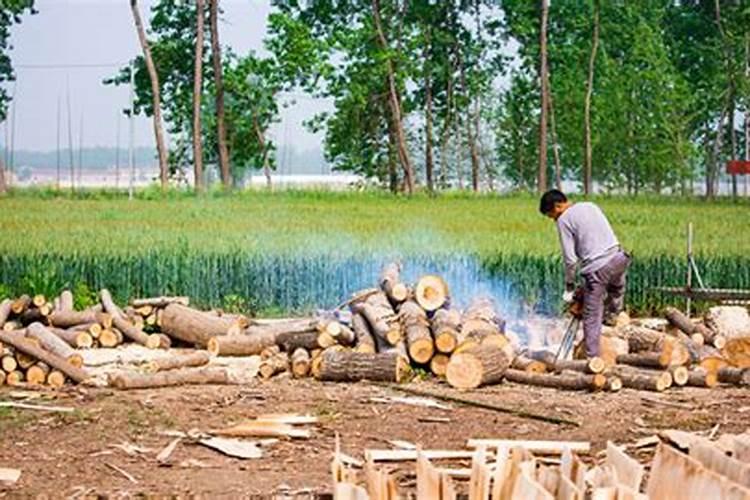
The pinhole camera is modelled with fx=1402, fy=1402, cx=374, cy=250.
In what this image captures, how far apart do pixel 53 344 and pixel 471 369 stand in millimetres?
2819

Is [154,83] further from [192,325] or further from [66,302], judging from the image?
[192,325]

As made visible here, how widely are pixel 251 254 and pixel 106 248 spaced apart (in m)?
1.35

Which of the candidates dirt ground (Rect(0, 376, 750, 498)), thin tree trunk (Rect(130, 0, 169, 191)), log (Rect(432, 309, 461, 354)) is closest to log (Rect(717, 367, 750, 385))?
dirt ground (Rect(0, 376, 750, 498))

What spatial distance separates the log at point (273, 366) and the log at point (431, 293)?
3.43 feet

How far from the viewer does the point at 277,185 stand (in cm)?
1902

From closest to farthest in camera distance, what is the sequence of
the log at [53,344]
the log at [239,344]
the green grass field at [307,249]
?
the log at [53,344]
the log at [239,344]
the green grass field at [307,249]

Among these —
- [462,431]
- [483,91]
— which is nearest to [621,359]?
[462,431]

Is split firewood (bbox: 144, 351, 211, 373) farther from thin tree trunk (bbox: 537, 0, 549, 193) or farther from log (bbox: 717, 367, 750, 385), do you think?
thin tree trunk (bbox: 537, 0, 549, 193)

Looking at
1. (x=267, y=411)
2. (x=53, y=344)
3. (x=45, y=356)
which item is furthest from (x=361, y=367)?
(x=53, y=344)

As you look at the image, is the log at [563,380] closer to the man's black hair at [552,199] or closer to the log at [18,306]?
the man's black hair at [552,199]

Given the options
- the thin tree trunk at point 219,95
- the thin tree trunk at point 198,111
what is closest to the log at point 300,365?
the thin tree trunk at point 198,111

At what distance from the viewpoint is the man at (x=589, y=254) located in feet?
27.9

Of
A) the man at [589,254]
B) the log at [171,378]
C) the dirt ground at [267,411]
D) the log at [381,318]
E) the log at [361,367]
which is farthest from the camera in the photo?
the log at [381,318]

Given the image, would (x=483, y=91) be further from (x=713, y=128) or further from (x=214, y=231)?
(x=214, y=231)
